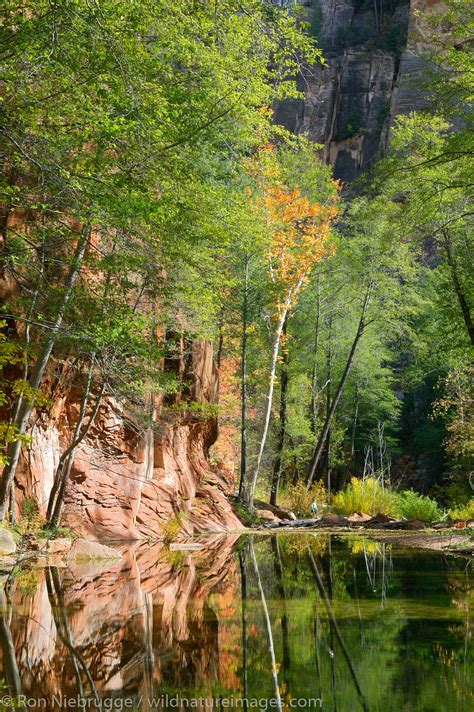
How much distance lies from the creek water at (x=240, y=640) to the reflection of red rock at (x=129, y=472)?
5.39 meters

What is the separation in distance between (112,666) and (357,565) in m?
6.34

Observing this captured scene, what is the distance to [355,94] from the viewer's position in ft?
191

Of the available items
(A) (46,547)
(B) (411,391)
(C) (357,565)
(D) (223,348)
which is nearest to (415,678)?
(C) (357,565)

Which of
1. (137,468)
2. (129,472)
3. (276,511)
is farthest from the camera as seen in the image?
(276,511)

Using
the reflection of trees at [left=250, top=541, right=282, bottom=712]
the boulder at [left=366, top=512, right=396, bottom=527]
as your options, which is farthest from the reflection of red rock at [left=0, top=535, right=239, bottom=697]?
the boulder at [left=366, top=512, right=396, bottom=527]

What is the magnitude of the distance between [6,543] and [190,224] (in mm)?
6041

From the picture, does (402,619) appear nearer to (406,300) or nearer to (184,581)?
(184,581)

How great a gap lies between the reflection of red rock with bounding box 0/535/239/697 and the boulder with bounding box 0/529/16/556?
1381 mm

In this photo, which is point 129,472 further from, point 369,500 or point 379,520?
point 369,500

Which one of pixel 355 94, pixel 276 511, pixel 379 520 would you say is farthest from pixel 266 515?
pixel 355 94

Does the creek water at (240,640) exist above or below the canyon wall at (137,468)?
below

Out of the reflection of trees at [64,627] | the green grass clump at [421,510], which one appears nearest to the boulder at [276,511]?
the green grass clump at [421,510]

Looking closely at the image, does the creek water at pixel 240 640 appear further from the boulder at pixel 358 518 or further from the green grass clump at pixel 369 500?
the green grass clump at pixel 369 500

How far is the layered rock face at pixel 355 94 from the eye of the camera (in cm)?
5606
